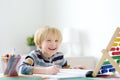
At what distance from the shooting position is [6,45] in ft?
10.2

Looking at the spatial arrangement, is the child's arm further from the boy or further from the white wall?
the white wall

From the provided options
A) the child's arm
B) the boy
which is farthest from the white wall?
the child's arm

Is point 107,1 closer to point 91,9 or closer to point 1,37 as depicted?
point 91,9

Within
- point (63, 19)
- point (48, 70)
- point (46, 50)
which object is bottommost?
point (48, 70)

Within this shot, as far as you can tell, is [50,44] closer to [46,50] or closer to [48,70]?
[46,50]

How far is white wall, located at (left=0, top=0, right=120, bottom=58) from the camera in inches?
109

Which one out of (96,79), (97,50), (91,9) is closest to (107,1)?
(91,9)

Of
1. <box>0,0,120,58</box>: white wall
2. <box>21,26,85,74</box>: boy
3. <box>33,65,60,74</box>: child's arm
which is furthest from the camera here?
<box>0,0,120,58</box>: white wall

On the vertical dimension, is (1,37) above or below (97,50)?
above

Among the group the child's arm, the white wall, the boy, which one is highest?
the white wall

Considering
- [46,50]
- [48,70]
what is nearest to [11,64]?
[48,70]

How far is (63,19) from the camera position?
3254 millimetres

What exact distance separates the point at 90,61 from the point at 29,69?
157 centimetres

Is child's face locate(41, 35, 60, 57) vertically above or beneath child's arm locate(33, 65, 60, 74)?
above
